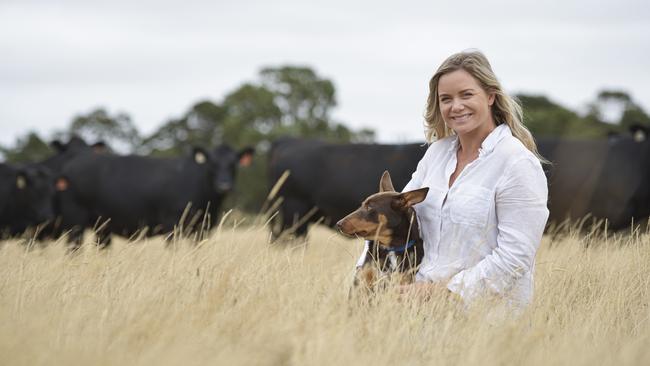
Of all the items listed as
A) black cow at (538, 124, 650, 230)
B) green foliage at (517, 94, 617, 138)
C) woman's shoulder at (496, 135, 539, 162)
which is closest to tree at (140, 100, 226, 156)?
green foliage at (517, 94, 617, 138)

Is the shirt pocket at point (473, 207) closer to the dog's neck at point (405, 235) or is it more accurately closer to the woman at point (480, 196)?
the woman at point (480, 196)

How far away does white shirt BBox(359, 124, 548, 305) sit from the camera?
147 inches

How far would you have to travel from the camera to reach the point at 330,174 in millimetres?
10164

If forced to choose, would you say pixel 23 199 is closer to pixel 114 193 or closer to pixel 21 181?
pixel 21 181

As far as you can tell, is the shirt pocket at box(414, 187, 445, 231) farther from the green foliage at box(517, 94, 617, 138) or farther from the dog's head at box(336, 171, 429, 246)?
the green foliage at box(517, 94, 617, 138)

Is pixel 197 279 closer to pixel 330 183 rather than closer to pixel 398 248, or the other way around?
pixel 398 248

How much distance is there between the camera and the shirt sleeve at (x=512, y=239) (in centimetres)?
372

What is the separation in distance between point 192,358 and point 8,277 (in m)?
1.84

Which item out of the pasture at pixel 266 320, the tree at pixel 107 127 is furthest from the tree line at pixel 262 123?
the pasture at pixel 266 320

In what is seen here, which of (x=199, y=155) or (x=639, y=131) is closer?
(x=639, y=131)

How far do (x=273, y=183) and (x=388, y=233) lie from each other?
280 inches

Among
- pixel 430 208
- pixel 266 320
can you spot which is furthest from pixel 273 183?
pixel 266 320

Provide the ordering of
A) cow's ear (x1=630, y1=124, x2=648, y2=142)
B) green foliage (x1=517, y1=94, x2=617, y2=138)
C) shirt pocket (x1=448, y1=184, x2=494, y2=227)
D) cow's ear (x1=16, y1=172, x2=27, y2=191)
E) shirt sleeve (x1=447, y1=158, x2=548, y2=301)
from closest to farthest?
1. shirt sleeve (x1=447, y1=158, x2=548, y2=301)
2. shirt pocket (x1=448, y1=184, x2=494, y2=227)
3. cow's ear (x1=630, y1=124, x2=648, y2=142)
4. cow's ear (x1=16, y1=172, x2=27, y2=191)
5. green foliage (x1=517, y1=94, x2=617, y2=138)

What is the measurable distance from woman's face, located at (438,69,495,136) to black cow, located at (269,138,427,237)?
4.94m
